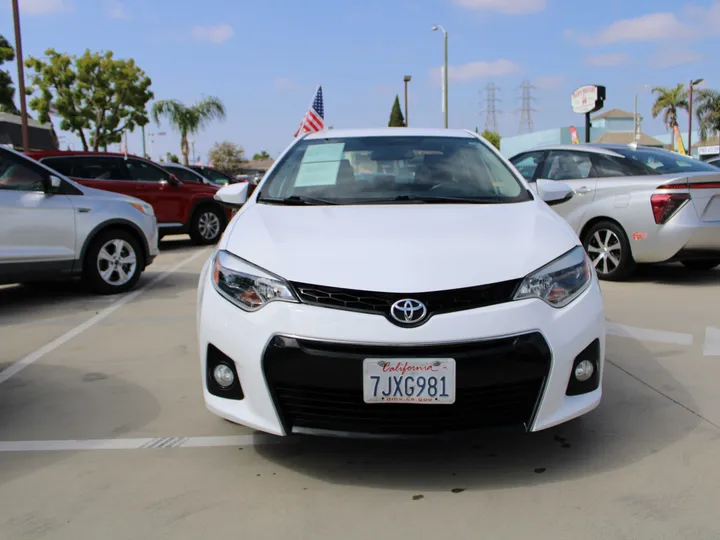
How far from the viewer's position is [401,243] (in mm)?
2793

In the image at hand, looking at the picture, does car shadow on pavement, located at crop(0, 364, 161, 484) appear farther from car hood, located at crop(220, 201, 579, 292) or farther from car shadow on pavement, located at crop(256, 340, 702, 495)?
car hood, located at crop(220, 201, 579, 292)

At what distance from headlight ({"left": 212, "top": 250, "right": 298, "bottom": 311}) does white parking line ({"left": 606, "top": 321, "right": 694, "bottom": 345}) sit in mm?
3278

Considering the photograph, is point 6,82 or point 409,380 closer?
point 409,380

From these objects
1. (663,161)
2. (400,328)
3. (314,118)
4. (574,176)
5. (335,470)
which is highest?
(314,118)

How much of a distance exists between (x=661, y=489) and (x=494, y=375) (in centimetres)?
82

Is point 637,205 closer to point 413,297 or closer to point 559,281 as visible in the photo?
point 559,281

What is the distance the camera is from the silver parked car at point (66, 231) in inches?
241

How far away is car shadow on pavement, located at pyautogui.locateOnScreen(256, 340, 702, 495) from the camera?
2707mm

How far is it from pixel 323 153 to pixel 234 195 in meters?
0.59

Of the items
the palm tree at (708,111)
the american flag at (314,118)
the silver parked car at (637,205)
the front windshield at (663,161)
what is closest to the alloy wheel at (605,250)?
the silver parked car at (637,205)

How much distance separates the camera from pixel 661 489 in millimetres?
2609

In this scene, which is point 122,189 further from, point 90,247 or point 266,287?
point 266,287

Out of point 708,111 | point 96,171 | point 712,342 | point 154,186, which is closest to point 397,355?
point 712,342

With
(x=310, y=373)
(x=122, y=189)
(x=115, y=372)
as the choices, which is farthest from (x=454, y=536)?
(x=122, y=189)
